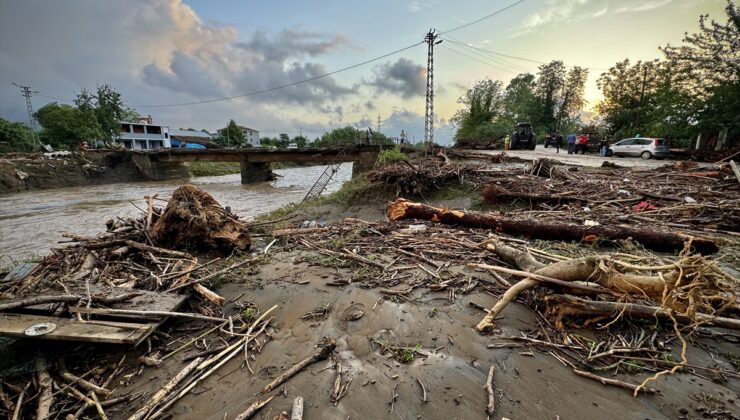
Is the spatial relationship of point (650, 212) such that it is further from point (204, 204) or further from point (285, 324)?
point (204, 204)

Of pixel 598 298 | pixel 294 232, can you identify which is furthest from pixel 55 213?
pixel 598 298

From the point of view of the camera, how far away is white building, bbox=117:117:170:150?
64.2 metres

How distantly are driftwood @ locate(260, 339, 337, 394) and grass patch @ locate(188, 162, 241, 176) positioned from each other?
151 feet

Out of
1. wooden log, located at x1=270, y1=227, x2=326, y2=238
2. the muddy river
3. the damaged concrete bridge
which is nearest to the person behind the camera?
wooden log, located at x1=270, y1=227, x2=326, y2=238

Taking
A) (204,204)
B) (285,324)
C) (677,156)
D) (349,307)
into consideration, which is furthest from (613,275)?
(677,156)

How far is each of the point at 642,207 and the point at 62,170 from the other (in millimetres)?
42204

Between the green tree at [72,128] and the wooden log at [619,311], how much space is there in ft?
184

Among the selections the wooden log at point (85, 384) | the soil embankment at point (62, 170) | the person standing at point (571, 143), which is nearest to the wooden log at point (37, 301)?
the wooden log at point (85, 384)

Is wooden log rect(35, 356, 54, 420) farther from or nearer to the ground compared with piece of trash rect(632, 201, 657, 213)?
nearer to the ground

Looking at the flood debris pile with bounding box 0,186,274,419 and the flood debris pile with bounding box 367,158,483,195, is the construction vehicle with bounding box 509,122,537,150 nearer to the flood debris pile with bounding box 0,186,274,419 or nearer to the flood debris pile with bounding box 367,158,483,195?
the flood debris pile with bounding box 367,158,483,195

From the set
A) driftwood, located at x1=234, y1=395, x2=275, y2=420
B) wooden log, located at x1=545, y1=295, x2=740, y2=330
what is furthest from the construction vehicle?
driftwood, located at x1=234, y1=395, x2=275, y2=420

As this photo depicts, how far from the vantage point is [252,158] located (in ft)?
99.3

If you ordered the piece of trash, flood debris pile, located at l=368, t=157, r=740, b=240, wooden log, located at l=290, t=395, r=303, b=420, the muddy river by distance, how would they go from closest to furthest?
wooden log, located at l=290, t=395, r=303, b=420, flood debris pile, located at l=368, t=157, r=740, b=240, the piece of trash, the muddy river

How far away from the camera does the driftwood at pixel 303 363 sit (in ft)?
7.93
